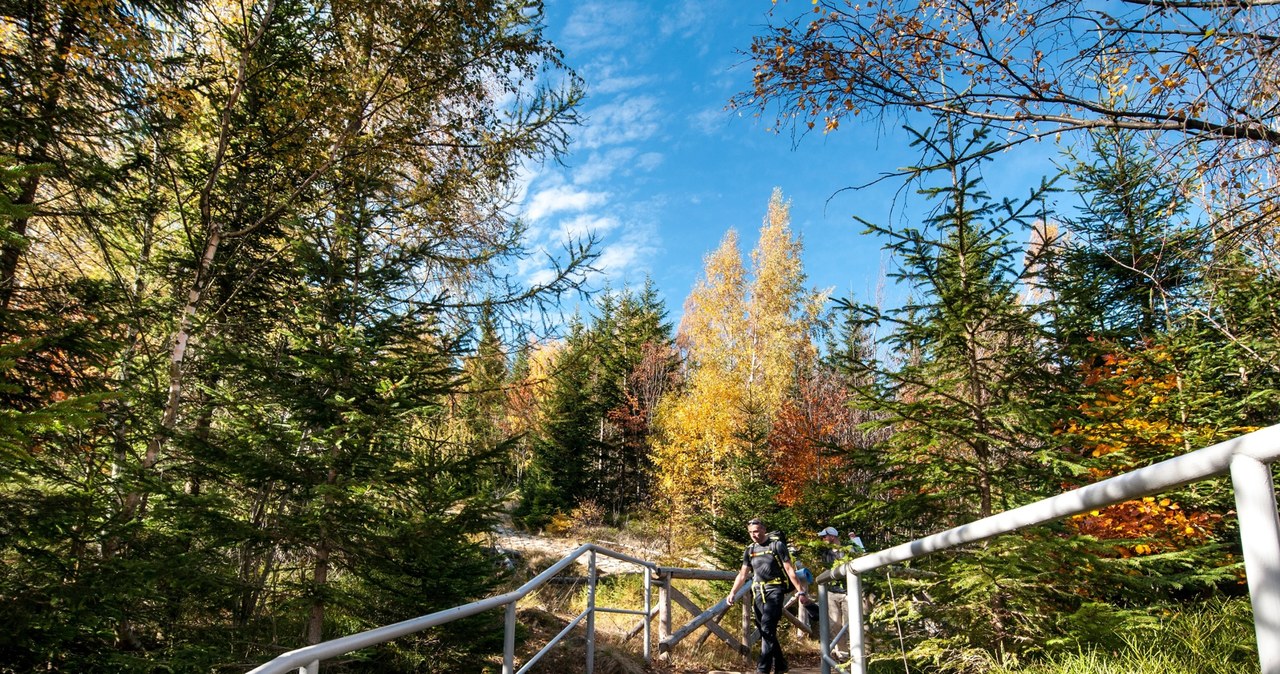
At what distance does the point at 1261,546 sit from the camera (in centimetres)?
114

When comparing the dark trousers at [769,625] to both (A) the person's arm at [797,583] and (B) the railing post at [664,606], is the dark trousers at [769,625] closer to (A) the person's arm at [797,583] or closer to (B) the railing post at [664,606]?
(A) the person's arm at [797,583]

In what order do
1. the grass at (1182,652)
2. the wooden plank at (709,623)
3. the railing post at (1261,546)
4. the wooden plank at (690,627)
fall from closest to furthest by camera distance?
1. the railing post at (1261,546)
2. the grass at (1182,652)
3. the wooden plank at (690,627)
4. the wooden plank at (709,623)

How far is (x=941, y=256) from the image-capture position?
6.54 meters

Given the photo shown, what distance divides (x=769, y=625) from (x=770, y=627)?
0.07 ft

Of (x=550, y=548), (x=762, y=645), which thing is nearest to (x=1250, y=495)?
(x=762, y=645)

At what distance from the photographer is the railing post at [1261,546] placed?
3.62 feet

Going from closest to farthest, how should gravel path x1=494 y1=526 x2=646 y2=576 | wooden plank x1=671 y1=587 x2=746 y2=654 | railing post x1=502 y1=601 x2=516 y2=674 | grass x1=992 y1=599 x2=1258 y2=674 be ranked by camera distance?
grass x1=992 y1=599 x2=1258 y2=674
railing post x1=502 y1=601 x2=516 y2=674
wooden plank x1=671 y1=587 x2=746 y2=654
gravel path x1=494 y1=526 x2=646 y2=576

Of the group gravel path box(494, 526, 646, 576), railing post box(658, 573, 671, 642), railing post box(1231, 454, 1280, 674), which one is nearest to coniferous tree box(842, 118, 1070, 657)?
railing post box(658, 573, 671, 642)

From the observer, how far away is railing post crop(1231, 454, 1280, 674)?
110 centimetres

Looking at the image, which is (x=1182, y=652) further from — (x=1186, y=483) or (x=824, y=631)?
(x=1186, y=483)

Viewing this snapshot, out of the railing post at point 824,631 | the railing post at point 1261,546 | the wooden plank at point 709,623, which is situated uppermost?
the railing post at point 1261,546

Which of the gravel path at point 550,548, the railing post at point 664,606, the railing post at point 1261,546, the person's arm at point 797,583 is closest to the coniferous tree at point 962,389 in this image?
the person's arm at point 797,583

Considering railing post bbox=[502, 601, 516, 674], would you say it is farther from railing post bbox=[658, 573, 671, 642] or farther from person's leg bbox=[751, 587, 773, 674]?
railing post bbox=[658, 573, 671, 642]

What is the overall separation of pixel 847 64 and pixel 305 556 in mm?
7414
